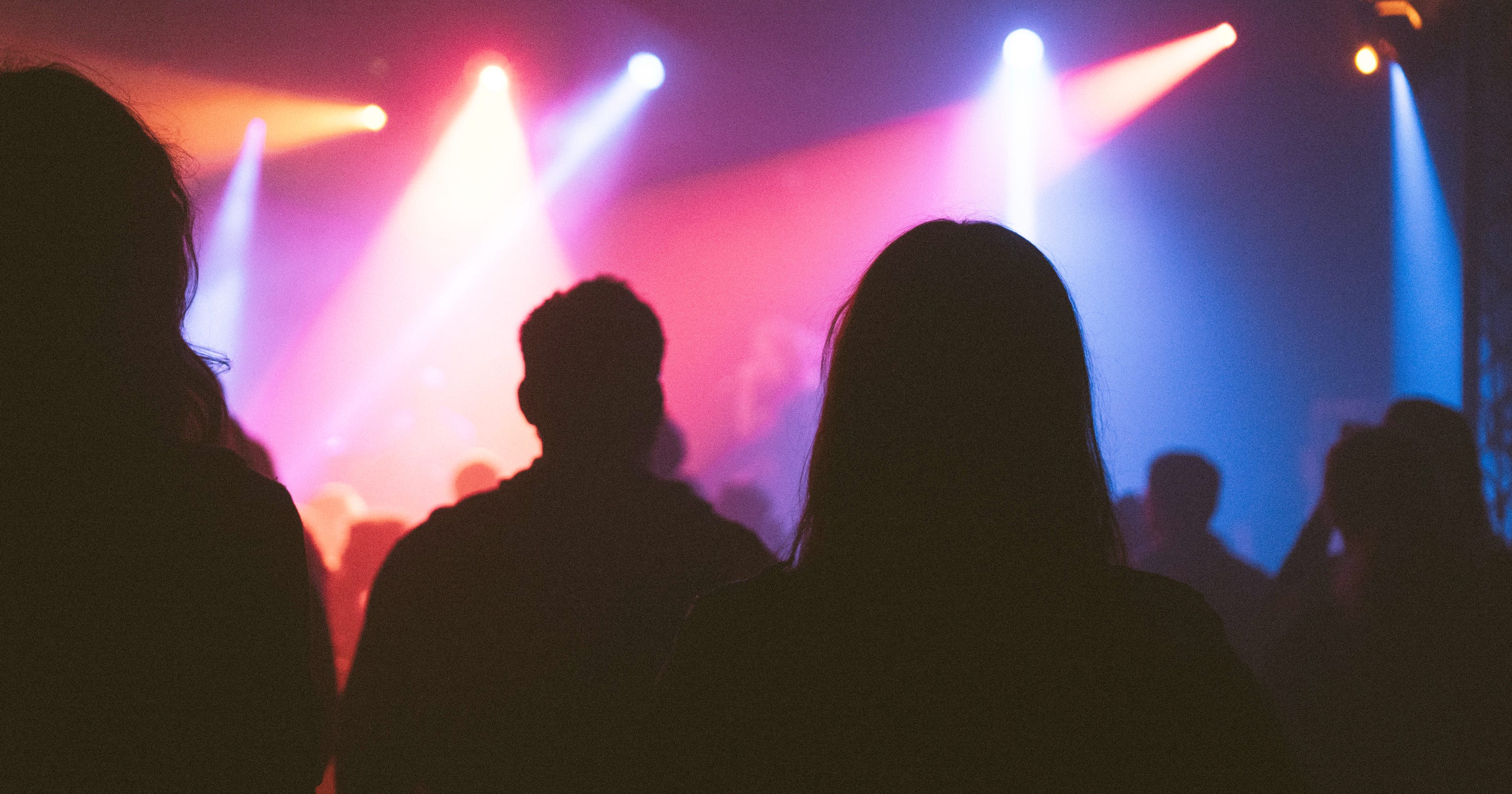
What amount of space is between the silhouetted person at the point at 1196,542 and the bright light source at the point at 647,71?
6843mm

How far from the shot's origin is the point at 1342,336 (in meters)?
8.33

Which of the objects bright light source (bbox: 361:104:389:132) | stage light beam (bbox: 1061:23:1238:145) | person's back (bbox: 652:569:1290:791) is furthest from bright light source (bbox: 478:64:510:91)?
person's back (bbox: 652:569:1290:791)

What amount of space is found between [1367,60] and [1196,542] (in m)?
6.47

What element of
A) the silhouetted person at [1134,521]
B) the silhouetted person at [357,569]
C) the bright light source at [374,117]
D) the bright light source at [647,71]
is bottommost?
the silhouetted person at [357,569]

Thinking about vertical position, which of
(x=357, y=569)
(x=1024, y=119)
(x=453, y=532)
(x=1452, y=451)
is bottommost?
(x=357, y=569)

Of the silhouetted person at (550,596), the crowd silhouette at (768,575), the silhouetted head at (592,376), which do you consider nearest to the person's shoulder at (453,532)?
the silhouetted person at (550,596)

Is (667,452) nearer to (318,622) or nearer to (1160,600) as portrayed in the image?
(318,622)

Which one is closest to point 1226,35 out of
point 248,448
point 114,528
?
point 248,448

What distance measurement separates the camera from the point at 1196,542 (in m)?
3.33

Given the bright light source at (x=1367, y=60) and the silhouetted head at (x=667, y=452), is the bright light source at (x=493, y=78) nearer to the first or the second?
the silhouetted head at (x=667, y=452)

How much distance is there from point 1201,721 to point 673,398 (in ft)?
30.8

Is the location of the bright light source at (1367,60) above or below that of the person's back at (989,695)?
above

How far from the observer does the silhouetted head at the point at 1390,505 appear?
1.99 meters

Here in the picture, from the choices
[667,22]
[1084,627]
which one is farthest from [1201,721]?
[667,22]
